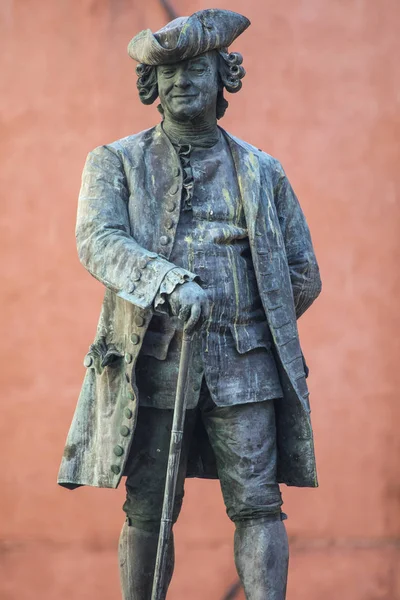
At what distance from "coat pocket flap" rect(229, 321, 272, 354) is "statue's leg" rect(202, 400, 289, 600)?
153 mm

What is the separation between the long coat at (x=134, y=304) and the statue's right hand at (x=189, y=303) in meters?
0.21

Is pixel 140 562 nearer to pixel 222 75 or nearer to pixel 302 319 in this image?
pixel 222 75

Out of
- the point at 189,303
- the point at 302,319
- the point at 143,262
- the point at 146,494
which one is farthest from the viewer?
the point at 302,319

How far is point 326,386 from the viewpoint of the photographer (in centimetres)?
838

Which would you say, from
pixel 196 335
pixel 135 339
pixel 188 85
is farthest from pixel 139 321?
pixel 188 85

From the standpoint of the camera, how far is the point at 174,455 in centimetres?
518

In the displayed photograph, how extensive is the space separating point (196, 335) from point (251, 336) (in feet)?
0.53

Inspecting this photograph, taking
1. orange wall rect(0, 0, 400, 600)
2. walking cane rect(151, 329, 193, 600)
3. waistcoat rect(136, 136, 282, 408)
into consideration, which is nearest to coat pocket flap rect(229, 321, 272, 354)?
waistcoat rect(136, 136, 282, 408)

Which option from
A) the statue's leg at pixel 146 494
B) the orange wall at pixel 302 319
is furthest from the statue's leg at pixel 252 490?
the orange wall at pixel 302 319

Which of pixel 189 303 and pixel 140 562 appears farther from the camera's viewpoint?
pixel 140 562

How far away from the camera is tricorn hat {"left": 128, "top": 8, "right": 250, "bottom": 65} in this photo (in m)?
5.41

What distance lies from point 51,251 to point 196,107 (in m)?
3.03

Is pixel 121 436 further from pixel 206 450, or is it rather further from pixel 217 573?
pixel 217 573

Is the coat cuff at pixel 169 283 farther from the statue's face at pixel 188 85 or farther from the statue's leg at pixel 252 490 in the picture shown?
the statue's face at pixel 188 85
